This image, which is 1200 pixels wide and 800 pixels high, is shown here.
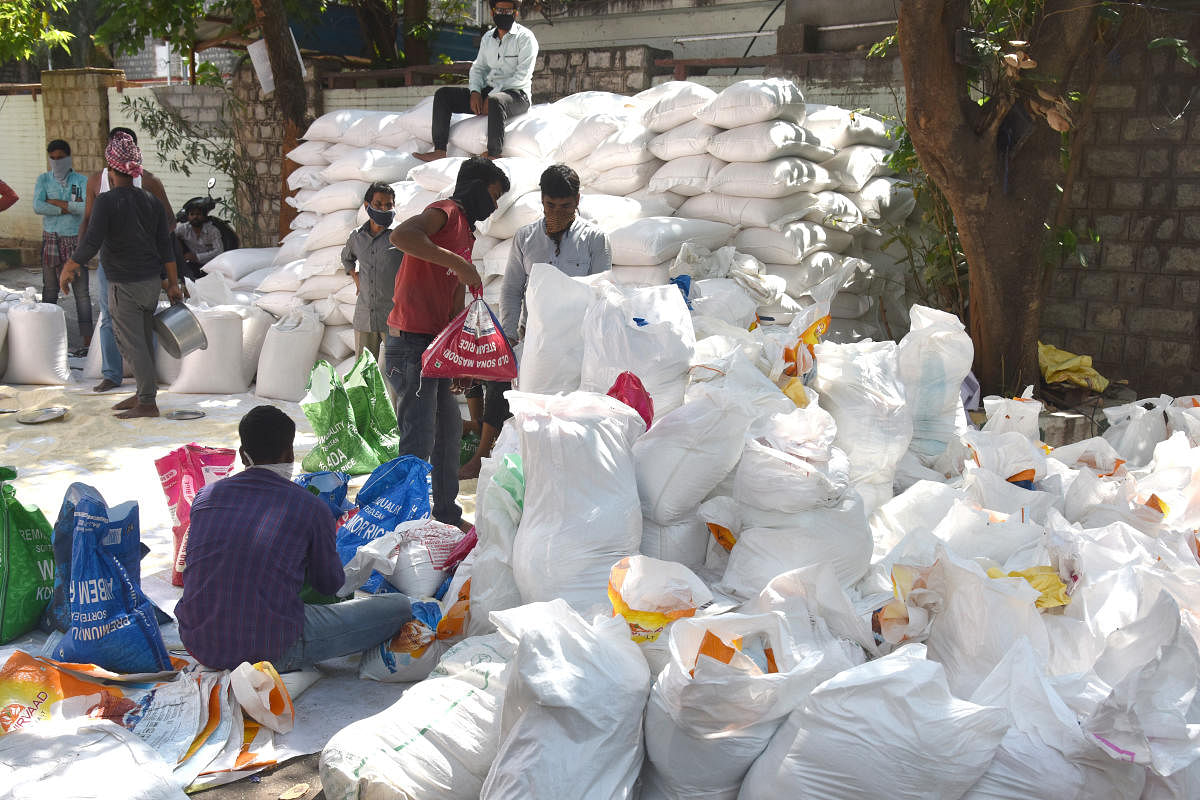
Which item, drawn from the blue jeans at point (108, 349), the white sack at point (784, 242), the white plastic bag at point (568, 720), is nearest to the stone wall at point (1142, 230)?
the white sack at point (784, 242)

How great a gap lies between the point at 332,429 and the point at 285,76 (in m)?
5.18

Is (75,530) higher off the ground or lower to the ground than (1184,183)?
lower

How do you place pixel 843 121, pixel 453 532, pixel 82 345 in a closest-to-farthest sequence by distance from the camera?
pixel 453 532, pixel 843 121, pixel 82 345

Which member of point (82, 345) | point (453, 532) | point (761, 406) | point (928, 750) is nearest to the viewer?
point (928, 750)

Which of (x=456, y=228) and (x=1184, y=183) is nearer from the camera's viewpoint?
(x=456, y=228)

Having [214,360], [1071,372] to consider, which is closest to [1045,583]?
[1071,372]

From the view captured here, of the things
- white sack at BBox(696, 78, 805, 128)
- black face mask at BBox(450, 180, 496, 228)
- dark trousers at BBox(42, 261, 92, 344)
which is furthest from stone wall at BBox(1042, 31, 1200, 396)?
dark trousers at BBox(42, 261, 92, 344)

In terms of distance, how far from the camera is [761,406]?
3.08 metres

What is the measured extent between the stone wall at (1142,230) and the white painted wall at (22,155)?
12733mm

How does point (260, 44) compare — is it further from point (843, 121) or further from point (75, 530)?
point (75, 530)

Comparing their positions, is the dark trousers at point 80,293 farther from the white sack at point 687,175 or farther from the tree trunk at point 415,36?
the tree trunk at point 415,36

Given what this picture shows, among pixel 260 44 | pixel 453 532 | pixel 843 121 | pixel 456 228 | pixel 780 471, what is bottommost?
pixel 453 532

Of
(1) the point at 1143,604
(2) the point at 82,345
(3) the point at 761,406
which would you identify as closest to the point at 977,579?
(1) the point at 1143,604

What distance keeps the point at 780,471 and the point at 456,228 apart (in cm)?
177
